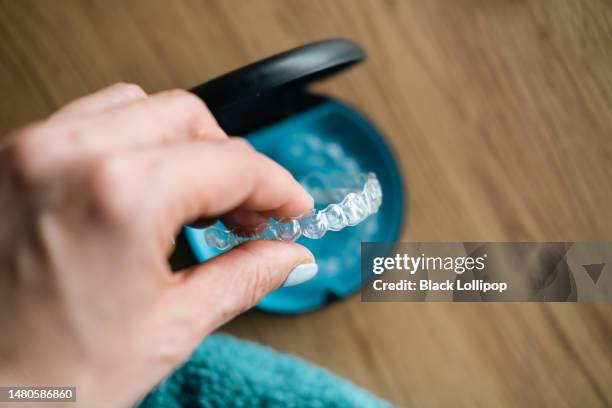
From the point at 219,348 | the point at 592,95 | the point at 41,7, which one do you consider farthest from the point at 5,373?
the point at 592,95

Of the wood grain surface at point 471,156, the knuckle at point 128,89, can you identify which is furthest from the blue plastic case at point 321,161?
the knuckle at point 128,89

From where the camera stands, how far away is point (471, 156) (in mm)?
468

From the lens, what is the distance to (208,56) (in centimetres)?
44

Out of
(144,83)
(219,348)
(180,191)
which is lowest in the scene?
(219,348)

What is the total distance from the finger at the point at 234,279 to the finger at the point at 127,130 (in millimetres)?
65

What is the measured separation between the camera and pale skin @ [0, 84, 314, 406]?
0.21m

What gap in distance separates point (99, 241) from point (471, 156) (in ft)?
1.15

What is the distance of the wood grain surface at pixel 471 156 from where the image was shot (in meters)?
0.46

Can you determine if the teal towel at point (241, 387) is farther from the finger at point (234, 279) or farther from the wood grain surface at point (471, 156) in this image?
the finger at point (234, 279)

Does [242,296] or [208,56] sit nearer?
[242,296]

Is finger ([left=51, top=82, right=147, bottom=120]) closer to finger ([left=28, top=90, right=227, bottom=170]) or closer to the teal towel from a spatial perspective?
finger ([left=28, top=90, right=227, bottom=170])

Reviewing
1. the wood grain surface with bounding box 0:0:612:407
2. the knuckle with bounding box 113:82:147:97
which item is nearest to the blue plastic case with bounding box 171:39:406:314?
the wood grain surface with bounding box 0:0:612:407

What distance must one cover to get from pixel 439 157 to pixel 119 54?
0.29 metres

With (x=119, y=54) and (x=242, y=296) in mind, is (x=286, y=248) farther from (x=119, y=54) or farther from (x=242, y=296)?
(x=119, y=54)
